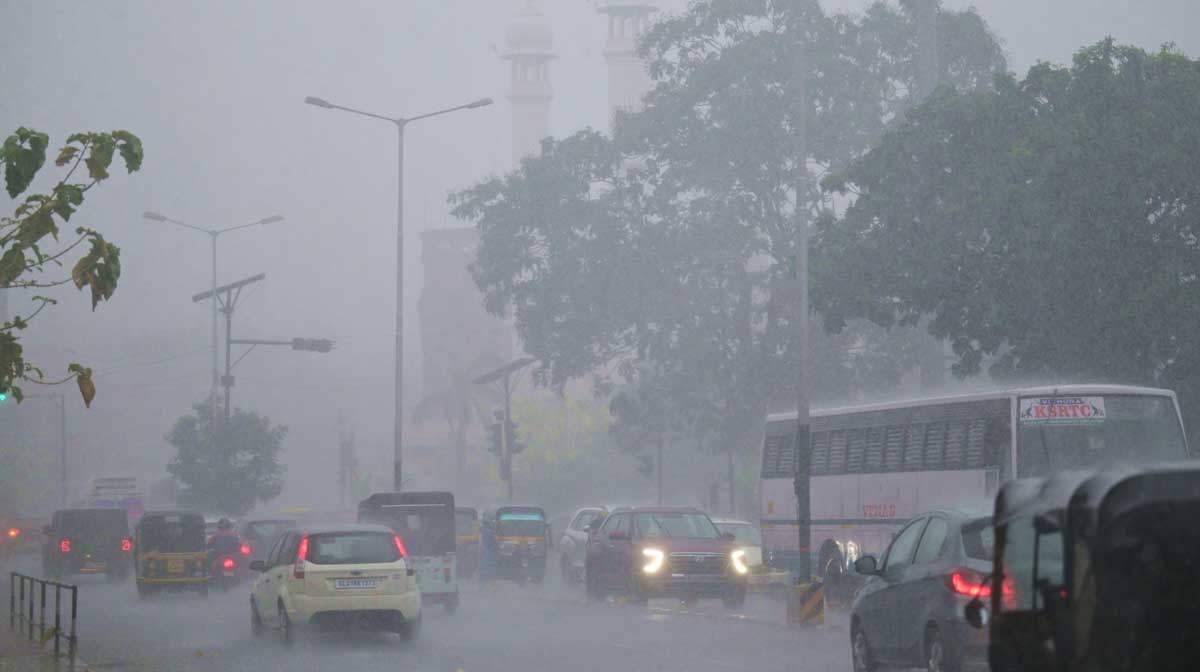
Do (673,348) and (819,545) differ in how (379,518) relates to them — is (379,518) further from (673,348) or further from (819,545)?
(673,348)

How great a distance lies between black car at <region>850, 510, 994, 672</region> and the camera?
14.9 metres

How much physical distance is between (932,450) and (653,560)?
18.4ft

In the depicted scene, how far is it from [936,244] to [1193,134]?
18.1 feet

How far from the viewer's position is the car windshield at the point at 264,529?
142 ft

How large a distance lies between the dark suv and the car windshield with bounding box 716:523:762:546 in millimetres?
6936

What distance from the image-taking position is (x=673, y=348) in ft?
190

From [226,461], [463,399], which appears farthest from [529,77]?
[226,461]

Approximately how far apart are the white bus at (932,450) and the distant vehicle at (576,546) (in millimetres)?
5641

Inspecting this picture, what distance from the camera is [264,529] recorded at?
43.6 m

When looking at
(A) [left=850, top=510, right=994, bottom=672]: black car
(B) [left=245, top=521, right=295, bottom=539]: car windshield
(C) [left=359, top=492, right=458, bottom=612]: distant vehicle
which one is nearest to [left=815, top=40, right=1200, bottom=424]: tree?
(C) [left=359, top=492, right=458, bottom=612]: distant vehicle

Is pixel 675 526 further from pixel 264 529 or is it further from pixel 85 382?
pixel 85 382

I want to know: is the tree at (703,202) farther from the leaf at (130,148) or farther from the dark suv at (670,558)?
the leaf at (130,148)

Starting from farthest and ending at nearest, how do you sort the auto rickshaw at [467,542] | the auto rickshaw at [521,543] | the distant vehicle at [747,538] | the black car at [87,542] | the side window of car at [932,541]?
the black car at [87,542] < the auto rickshaw at [467,542] < the auto rickshaw at [521,543] < the distant vehicle at [747,538] < the side window of car at [932,541]

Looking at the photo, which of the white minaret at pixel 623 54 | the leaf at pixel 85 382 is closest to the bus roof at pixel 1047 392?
the leaf at pixel 85 382
